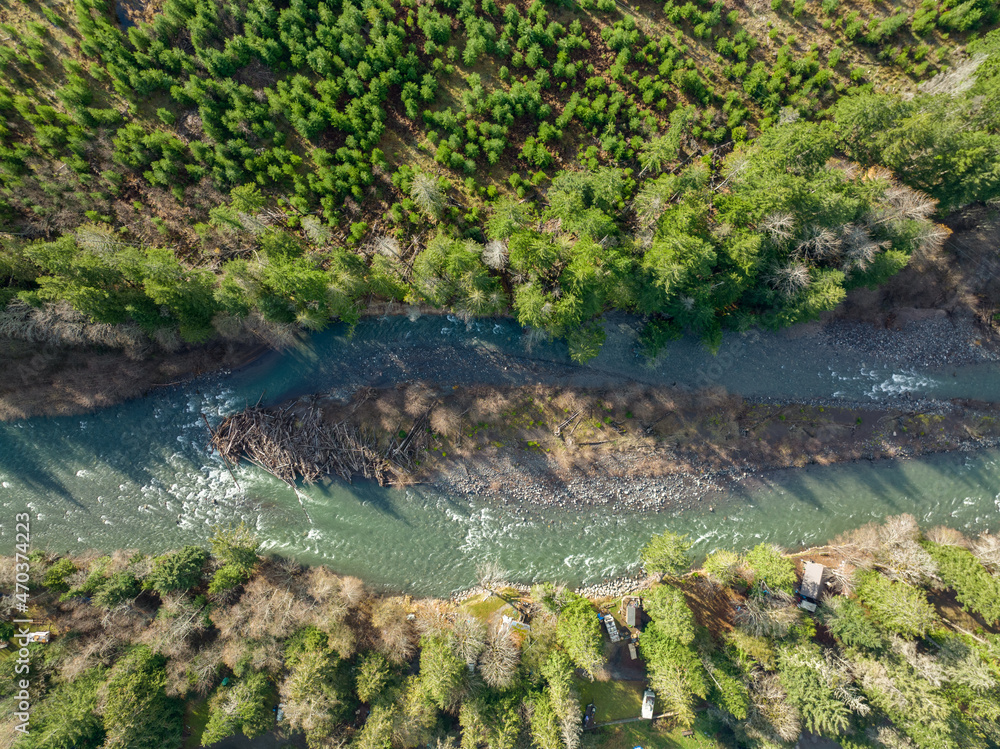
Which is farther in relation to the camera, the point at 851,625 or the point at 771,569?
the point at 771,569

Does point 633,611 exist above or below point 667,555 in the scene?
below

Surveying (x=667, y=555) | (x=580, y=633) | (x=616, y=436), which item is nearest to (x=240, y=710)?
(x=580, y=633)

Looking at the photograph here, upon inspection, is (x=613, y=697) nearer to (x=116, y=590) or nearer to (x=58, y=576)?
(x=116, y=590)

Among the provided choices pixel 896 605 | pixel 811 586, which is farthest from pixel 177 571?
pixel 896 605

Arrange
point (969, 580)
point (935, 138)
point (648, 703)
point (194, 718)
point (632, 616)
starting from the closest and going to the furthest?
point (935, 138) → point (969, 580) → point (194, 718) → point (648, 703) → point (632, 616)

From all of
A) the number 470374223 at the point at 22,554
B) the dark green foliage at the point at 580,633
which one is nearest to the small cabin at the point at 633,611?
the dark green foliage at the point at 580,633

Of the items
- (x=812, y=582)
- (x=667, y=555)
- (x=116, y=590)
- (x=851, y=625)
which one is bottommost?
(x=116, y=590)

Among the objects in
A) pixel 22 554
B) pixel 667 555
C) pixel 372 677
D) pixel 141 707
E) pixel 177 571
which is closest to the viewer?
pixel 141 707

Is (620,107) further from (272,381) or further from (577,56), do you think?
(272,381)
